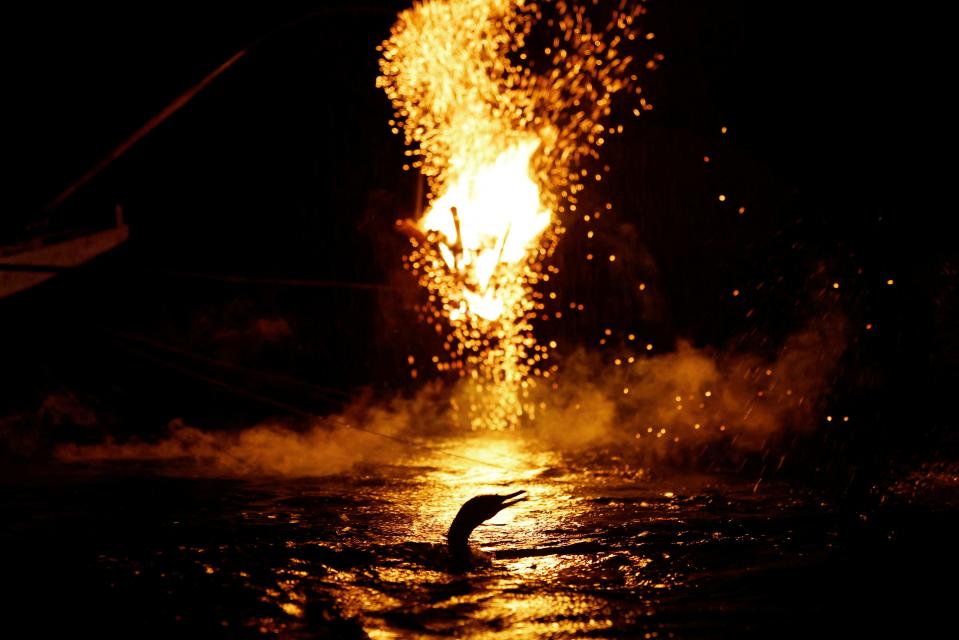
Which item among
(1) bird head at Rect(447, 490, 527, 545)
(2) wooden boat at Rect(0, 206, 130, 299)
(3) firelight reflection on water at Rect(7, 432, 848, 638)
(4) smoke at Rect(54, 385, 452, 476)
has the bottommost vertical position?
(3) firelight reflection on water at Rect(7, 432, 848, 638)

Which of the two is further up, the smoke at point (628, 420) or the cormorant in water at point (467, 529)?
the smoke at point (628, 420)

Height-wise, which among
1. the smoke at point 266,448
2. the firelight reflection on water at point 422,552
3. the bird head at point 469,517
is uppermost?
the smoke at point 266,448

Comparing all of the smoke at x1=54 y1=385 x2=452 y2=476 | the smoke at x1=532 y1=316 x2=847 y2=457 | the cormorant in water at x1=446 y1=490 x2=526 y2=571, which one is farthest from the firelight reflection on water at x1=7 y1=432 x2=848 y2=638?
the smoke at x1=532 y1=316 x2=847 y2=457

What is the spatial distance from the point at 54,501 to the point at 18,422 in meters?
4.29

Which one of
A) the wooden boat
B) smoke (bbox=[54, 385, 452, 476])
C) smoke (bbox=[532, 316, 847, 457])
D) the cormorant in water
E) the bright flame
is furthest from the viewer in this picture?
smoke (bbox=[532, 316, 847, 457])

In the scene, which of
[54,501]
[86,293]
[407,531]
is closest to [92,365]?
[86,293]

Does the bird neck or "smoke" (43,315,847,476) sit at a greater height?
"smoke" (43,315,847,476)

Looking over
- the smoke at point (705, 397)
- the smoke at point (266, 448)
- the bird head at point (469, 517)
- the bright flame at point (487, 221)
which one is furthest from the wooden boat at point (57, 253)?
the smoke at point (705, 397)

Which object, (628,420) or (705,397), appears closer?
(705,397)

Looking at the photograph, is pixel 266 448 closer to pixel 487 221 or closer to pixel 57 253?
pixel 57 253

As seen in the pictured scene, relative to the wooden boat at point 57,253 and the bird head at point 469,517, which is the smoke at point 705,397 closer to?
the bird head at point 469,517

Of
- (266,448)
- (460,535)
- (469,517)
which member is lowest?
(460,535)

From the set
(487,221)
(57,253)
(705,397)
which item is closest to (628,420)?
(705,397)

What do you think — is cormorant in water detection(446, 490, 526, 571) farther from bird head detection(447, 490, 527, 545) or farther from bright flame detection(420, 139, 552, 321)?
bright flame detection(420, 139, 552, 321)
